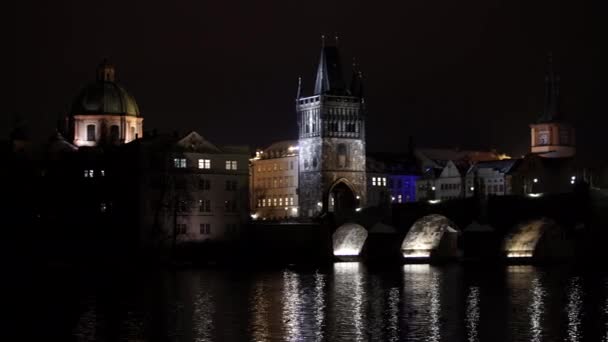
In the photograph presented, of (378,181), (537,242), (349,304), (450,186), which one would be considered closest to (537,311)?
(349,304)

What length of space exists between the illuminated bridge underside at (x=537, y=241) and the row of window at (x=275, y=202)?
35752 millimetres

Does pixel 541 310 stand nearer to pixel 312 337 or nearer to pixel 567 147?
pixel 312 337

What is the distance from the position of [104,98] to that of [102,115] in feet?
5.79

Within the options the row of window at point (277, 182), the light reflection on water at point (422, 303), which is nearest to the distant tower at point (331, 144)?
the row of window at point (277, 182)

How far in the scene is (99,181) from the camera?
113 metres

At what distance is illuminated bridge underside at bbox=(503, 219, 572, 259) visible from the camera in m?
98.3

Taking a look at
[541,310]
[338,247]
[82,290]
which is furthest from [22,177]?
[541,310]

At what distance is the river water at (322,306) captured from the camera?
5422 centimetres

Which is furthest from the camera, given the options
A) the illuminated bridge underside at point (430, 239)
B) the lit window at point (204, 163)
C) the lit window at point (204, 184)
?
the lit window at point (204, 163)

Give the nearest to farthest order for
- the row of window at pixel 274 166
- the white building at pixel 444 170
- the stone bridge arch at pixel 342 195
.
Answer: the stone bridge arch at pixel 342 195 < the row of window at pixel 274 166 < the white building at pixel 444 170

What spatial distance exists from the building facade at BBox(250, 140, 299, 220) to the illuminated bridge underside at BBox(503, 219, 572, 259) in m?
32.2

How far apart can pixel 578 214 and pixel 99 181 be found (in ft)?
142

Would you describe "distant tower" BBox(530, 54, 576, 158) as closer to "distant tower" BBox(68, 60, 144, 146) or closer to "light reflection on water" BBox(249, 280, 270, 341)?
"distant tower" BBox(68, 60, 144, 146)

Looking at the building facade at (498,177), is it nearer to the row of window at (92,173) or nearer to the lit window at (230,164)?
the lit window at (230,164)
